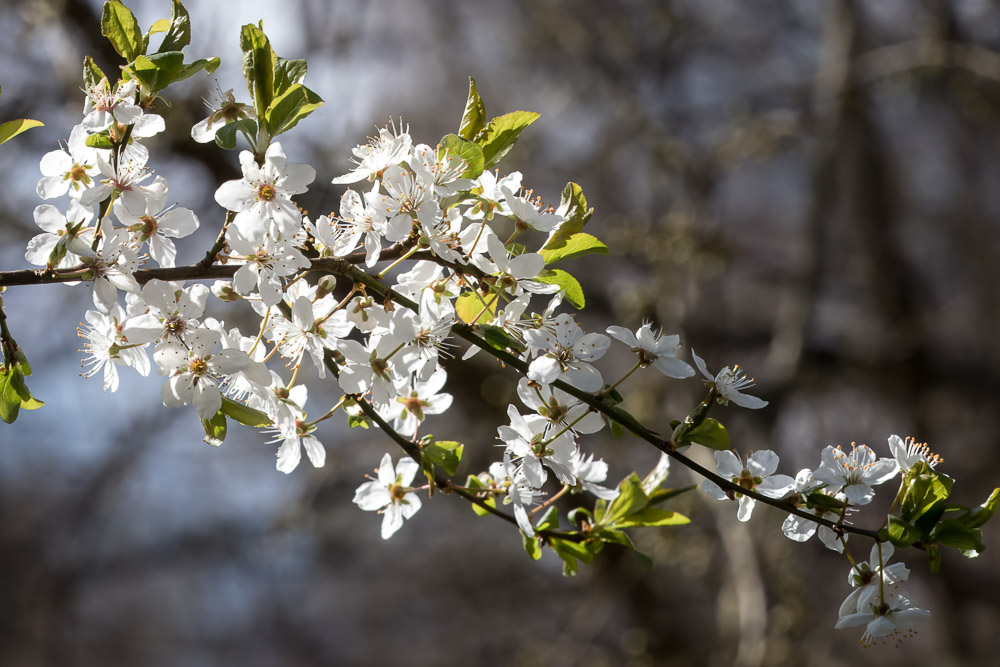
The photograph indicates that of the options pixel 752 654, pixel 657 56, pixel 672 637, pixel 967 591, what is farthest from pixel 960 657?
pixel 657 56

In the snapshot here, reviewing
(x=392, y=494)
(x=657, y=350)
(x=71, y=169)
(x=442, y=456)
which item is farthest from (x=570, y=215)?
(x=71, y=169)

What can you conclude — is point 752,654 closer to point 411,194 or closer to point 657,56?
point 411,194

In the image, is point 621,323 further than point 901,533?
Answer: Yes

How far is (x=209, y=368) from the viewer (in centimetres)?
66

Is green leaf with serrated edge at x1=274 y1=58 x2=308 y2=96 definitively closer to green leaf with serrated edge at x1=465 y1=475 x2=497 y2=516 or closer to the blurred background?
green leaf with serrated edge at x1=465 y1=475 x2=497 y2=516

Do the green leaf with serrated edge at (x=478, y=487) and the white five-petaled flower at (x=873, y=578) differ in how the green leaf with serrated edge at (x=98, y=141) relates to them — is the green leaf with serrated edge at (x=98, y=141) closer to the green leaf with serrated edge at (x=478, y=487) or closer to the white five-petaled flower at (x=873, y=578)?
the green leaf with serrated edge at (x=478, y=487)

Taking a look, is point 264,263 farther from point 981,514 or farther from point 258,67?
point 981,514

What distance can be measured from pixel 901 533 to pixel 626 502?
23 centimetres

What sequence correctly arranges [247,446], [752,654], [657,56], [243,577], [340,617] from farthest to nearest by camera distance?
[340,617], [243,577], [247,446], [657,56], [752,654]

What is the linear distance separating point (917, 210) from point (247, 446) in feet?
13.3

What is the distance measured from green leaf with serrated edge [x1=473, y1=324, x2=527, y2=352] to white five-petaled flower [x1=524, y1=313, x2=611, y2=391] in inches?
0.6

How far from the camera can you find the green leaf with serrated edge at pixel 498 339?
0.63 metres

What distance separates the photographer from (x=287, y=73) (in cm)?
67

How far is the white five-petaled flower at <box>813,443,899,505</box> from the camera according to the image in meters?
0.70
